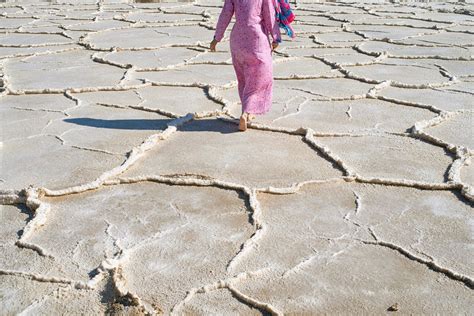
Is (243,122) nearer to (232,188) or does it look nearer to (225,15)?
(225,15)

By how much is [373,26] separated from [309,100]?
373 cm

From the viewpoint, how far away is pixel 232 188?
3.06m

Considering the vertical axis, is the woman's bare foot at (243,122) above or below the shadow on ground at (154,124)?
above

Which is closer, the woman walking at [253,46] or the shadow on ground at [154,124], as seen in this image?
the woman walking at [253,46]

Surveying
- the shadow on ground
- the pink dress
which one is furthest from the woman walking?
the shadow on ground

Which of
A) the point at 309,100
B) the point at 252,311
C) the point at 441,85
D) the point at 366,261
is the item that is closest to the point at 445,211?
the point at 366,261

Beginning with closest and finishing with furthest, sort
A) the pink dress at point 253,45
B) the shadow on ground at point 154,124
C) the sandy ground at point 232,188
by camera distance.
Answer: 1. the sandy ground at point 232,188
2. the pink dress at point 253,45
3. the shadow on ground at point 154,124

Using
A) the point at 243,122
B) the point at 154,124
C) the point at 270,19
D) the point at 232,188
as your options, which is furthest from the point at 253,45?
the point at 232,188

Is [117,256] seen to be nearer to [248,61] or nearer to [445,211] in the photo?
[445,211]

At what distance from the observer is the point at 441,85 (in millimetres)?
5023

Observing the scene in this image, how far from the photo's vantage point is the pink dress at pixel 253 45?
3.78 metres

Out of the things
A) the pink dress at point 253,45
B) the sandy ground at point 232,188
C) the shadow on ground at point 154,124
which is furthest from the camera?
the shadow on ground at point 154,124

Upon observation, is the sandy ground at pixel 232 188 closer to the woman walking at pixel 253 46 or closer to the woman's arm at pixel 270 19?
the woman walking at pixel 253 46

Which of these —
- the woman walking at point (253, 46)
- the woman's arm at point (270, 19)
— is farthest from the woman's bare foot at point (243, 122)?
the woman's arm at point (270, 19)
